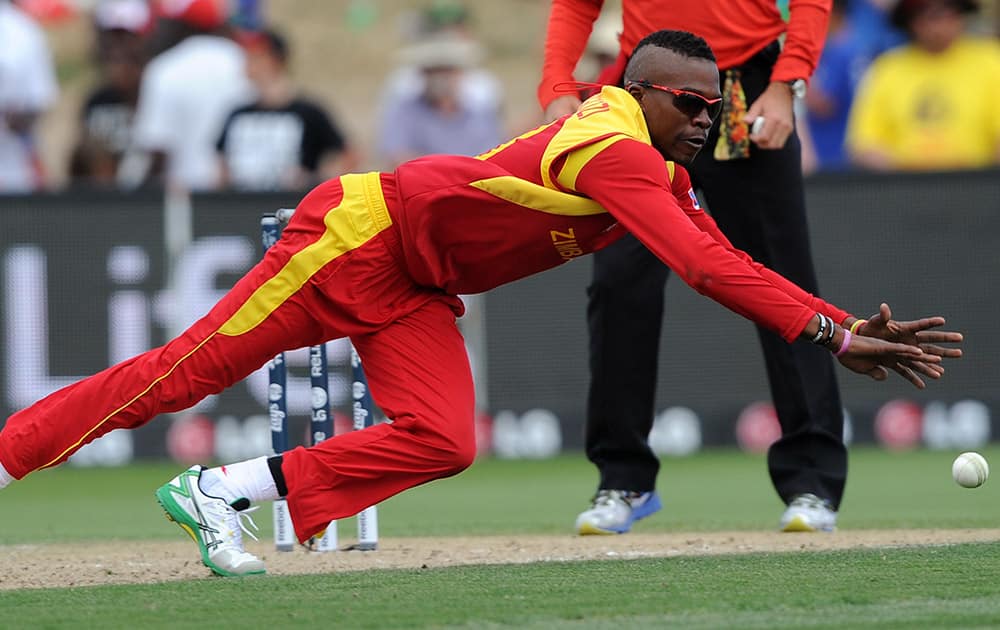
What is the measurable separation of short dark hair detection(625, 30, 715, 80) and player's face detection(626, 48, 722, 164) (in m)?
0.02

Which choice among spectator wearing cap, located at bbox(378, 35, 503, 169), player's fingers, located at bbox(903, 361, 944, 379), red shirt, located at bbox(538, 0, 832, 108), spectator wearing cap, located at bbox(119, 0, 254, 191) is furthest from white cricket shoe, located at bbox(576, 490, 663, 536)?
spectator wearing cap, located at bbox(119, 0, 254, 191)

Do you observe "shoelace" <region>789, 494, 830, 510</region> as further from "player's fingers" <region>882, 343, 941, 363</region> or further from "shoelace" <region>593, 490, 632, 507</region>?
"player's fingers" <region>882, 343, 941, 363</region>

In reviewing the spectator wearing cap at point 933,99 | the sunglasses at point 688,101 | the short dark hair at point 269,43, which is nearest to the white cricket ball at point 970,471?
the sunglasses at point 688,101

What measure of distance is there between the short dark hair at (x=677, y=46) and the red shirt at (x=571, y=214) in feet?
0.61

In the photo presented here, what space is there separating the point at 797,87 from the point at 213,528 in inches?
114

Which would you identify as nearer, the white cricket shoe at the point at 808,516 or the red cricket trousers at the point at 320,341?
the red cricket trousers at the point at 320,341

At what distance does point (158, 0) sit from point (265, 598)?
14.0 metres

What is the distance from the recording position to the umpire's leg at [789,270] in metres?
7.24

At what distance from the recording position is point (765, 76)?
7.29 metres

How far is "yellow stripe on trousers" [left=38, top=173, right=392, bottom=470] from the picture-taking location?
5.78 metres

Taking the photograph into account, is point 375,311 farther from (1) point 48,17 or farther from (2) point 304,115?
(1) point 48,17

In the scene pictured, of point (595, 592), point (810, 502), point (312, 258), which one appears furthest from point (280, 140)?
point (595, 592)

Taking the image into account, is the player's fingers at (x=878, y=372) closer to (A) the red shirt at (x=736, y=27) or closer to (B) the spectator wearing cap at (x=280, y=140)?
(A) the red shirt at (x=736, y=27)

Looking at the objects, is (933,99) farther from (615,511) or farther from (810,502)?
(615,511)
